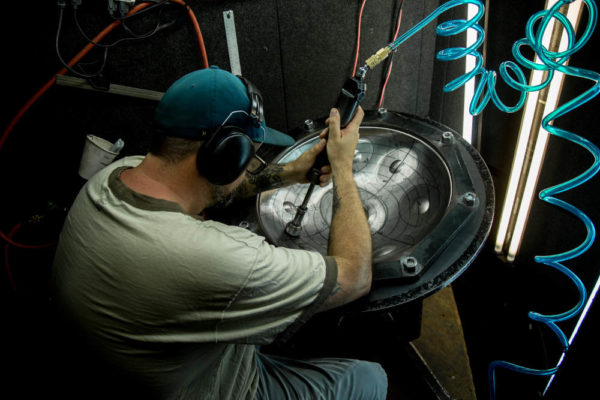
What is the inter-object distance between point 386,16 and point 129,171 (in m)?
0.98

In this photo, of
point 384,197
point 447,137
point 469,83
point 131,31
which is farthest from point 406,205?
point 131,31

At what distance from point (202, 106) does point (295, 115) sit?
31.6 inches

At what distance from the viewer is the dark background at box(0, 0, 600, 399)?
2.99 ft

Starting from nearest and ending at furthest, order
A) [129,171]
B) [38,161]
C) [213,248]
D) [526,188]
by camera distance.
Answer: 1. [213,248]
2. [129,171]
3. [526,188]
4. [38,161]

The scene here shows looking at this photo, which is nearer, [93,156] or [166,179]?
[166,179]

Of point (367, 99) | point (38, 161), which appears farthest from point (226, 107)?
point (367, 99)

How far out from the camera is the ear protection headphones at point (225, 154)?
25.5 inches

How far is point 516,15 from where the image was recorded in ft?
2.77

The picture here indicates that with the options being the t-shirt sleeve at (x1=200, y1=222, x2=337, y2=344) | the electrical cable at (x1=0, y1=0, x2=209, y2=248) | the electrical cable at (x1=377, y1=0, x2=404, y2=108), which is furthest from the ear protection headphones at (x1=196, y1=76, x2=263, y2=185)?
the electrical cable at (x1=377, y1=0, x2=404, y2=108)

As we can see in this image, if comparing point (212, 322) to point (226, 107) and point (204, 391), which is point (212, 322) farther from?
point (226, 107)

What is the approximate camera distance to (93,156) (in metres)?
1.12

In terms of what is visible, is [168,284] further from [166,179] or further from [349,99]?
[349,99]

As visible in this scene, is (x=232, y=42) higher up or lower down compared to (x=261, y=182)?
higher up

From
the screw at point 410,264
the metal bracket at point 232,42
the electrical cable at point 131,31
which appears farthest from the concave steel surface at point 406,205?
the electrical cable at point 131,31
